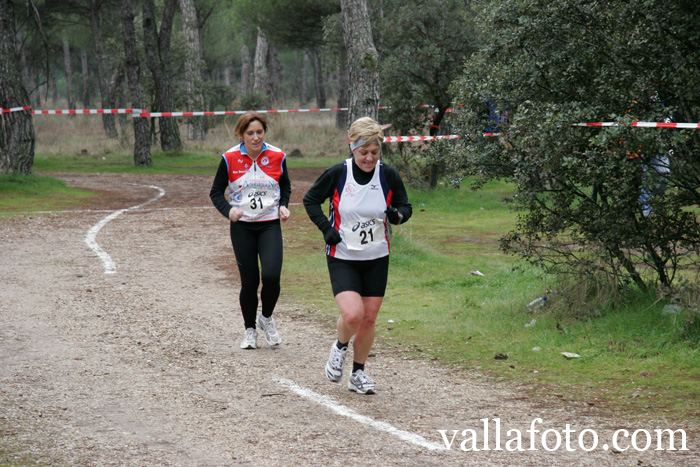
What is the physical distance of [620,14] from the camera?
22.2 feet

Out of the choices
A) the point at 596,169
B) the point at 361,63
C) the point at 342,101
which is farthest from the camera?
the point at 342,101

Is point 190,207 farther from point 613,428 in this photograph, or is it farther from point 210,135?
point 210,135

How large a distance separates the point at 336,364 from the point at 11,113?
16.2 metres

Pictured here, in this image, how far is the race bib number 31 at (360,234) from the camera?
5.60 meters

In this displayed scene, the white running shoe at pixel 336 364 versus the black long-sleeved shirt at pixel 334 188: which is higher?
the black long-sleeved shirt at pixel 334 188

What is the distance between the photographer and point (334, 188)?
5.65 m

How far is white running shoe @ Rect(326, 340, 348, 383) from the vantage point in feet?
19.5

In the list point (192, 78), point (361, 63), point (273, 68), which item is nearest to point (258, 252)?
point (361, 63)

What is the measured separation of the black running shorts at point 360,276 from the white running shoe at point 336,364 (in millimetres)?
535

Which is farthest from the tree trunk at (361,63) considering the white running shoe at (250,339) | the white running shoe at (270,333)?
the white running shoe at (250,339)

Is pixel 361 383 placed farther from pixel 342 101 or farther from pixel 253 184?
pixel 342 101

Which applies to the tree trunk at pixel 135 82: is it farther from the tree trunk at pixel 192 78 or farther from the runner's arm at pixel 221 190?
the runner's arm at pixel 221 190

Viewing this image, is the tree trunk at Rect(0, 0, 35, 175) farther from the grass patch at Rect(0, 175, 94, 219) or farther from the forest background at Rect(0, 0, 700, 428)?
the forest background at Rect(0, 0, 700, 428)

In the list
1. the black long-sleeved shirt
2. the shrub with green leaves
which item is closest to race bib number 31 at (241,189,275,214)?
the black long-sleeved shirt
